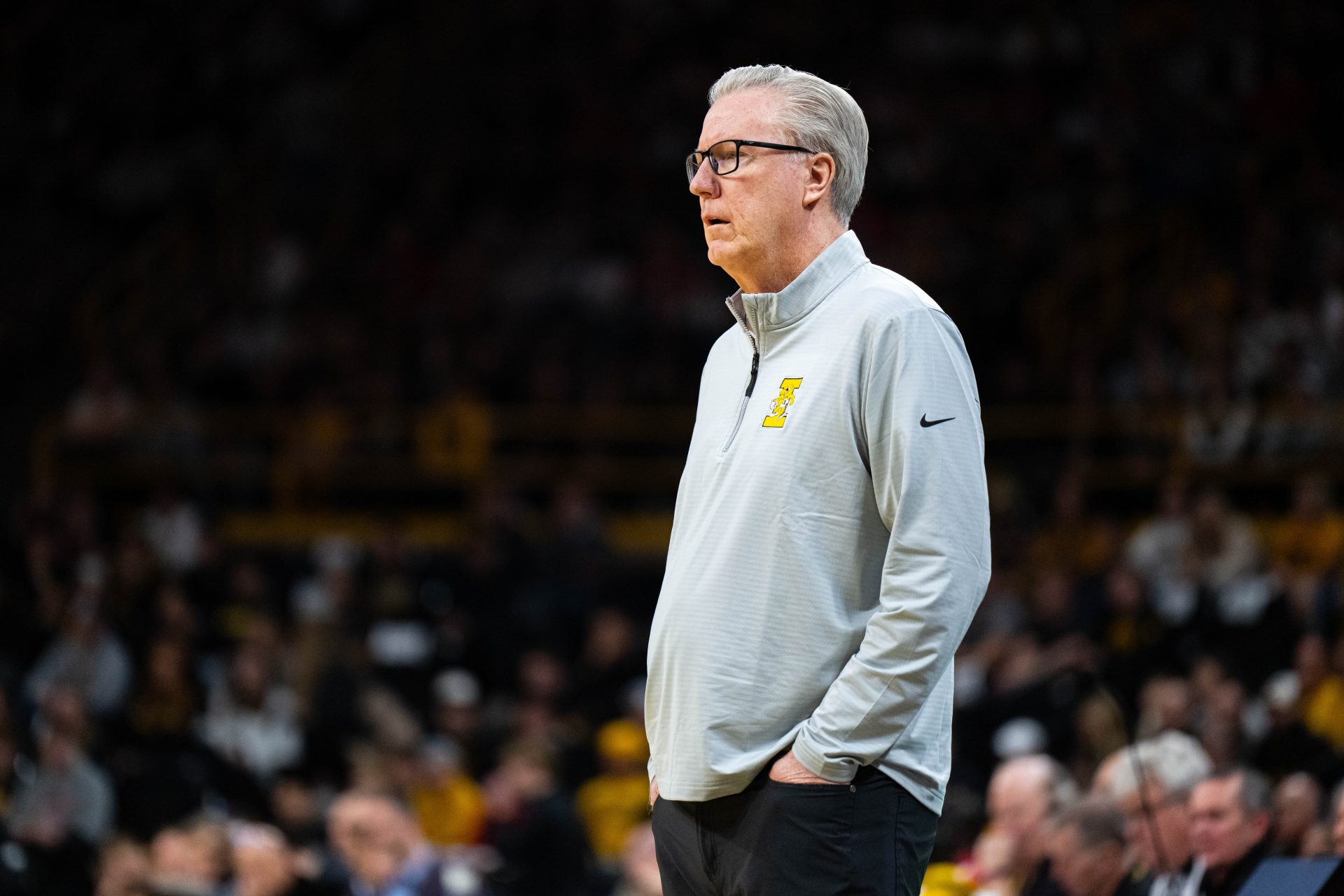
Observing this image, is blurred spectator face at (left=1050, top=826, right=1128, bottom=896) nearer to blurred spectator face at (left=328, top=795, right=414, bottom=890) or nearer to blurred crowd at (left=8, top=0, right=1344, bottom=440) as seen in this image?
blurred spectator face at (left=328, top=795, right=414, bottom=890)

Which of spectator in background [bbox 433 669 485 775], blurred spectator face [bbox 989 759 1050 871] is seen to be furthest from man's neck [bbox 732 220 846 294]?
spectator in background [bbox 433 669 485 775]

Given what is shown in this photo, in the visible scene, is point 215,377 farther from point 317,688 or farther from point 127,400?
point 317,688

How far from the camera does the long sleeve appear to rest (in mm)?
2227

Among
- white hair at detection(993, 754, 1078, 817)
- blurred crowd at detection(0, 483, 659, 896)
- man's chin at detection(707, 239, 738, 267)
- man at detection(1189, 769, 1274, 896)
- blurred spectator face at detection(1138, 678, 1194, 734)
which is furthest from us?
blurred spectator face at detection(1138, 678, 1194, 734)

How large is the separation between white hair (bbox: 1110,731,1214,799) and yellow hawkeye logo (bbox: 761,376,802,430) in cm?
315

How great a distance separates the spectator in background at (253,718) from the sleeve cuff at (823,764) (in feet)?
24.3

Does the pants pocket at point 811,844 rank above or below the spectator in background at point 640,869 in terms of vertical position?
above

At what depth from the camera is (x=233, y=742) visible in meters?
9.40

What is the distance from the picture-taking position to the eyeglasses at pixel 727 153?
2.46 meters

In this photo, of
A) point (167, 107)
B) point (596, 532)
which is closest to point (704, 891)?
point (596, 532)

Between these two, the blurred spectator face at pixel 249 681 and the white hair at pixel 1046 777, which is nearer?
the white hair at pixel 1046 777

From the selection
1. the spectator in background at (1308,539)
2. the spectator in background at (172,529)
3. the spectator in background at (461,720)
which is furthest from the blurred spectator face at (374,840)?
the spectator in background at (1308,539)

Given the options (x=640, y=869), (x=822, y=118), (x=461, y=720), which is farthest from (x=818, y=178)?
(x=461, y=720)

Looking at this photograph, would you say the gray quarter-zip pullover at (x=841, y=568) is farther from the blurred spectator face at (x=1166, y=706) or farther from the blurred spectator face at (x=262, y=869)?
the blurred spectator face at (x=1166, y=706)
